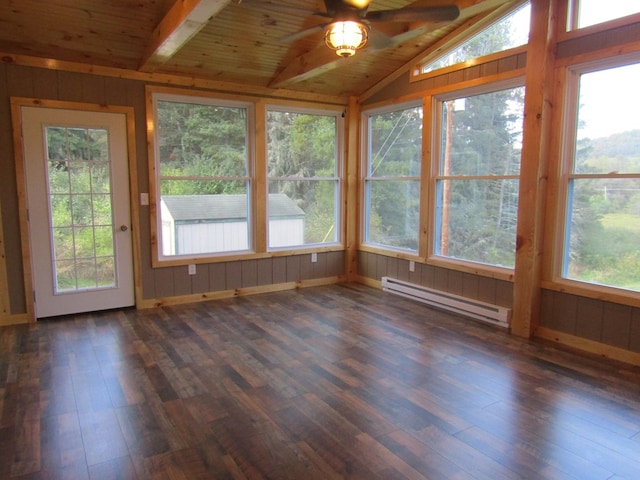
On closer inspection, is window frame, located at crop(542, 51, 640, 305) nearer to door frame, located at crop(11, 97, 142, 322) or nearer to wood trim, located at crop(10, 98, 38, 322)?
door frame, located at crop(11, 97, 142, 322)

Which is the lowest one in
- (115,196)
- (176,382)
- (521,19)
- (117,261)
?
(176,382)

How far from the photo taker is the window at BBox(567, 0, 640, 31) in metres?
3.30

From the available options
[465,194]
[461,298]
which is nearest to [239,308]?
[461,298]

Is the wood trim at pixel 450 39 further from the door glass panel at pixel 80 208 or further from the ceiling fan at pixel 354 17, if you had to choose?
the door glass panel at pixel 80 208

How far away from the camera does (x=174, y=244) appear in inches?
198

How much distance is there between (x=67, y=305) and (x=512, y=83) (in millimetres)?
4821

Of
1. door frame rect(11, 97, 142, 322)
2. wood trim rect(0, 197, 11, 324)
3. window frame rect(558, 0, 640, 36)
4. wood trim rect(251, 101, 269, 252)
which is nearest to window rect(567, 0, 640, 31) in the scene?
window frame rect(558, 0, 640, 36)

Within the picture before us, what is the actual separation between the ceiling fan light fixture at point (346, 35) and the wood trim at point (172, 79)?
8.38 feet

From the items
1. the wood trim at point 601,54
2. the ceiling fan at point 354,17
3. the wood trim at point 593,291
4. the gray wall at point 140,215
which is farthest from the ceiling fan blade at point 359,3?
the gray wall at point 140,215

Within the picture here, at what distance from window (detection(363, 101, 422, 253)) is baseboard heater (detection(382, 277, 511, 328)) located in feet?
1.53

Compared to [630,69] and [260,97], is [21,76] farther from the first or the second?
[630,69]

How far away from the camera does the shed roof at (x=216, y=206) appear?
5.00m

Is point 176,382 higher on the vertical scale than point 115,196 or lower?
lower

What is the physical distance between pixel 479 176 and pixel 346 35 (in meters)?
2.28
